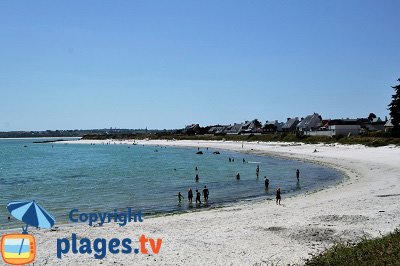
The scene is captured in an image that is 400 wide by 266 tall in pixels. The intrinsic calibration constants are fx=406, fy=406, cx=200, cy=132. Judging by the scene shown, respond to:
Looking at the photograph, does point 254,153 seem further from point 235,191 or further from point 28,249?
point 28,249

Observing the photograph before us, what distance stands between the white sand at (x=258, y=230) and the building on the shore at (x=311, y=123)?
96.1 meters

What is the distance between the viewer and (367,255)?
497 inches

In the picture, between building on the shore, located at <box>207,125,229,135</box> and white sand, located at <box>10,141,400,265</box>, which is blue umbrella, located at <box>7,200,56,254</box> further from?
building on the shore, located at <box>207,125,229,135</box>

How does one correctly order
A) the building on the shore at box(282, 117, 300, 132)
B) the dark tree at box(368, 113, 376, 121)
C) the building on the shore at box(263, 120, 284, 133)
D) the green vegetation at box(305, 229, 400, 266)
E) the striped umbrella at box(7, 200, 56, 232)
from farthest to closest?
the building on the shore at box(263, 120, 284, 133)
the building on the shore at box(282, 117, 300, 132)
the dark tree at box(368, 113, 376, 121)
the striped umbrella at box(7, 200, 56, 232)
the green vegetation at box(305, 229, 400, 266)

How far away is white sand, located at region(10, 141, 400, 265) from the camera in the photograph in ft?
53.1

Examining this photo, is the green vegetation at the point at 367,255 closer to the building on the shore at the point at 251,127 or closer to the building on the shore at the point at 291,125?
the building on the shore at the point at 291,125

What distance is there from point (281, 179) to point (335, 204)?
20.4 metres

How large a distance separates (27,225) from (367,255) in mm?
11129

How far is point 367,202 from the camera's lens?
87.9ft

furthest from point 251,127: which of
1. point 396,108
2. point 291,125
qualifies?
point 396,108

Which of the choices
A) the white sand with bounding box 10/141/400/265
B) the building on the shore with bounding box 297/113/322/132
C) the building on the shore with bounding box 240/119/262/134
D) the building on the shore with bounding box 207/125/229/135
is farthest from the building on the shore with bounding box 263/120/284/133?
the white sand with bounding box 10/141/400/265

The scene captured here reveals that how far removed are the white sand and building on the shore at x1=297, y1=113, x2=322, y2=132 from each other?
9612 cm

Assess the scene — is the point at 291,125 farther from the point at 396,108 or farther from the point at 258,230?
the point at 258,230

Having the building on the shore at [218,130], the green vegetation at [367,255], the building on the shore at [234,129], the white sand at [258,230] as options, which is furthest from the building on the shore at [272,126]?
the green vegetation at [367,255]
